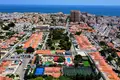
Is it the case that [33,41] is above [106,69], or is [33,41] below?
below

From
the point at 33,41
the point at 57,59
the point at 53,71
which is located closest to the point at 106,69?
the point at 53,71

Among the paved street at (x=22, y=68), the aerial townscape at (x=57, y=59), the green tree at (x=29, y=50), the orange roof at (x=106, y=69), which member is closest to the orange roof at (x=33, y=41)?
the aerial townscape at (x=57, y=59)

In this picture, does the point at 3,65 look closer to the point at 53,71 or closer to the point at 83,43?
the point at 53,71

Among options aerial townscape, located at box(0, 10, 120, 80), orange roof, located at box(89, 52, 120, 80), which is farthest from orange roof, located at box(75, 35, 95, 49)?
orange roof, located at box(89, 52, 120, 80)

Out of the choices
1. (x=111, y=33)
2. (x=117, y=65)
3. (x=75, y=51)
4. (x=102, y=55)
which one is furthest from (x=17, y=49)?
(x=111, y=33)

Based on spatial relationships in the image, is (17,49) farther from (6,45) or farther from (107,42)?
(107,42)

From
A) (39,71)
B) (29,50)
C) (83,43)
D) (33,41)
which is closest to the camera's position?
(39,71)

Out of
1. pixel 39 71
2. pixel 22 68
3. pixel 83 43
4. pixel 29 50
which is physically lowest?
pixel 22 68

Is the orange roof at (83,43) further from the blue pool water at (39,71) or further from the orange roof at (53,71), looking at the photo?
the blue pool water at (39,71)

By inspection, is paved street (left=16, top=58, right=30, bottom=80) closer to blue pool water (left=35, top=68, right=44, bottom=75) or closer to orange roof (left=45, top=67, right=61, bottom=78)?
blue pool water (left=35, top=68, right=44, bottom=75)

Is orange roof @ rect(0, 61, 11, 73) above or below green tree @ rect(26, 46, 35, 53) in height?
below

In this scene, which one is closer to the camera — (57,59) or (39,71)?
(39,71)
